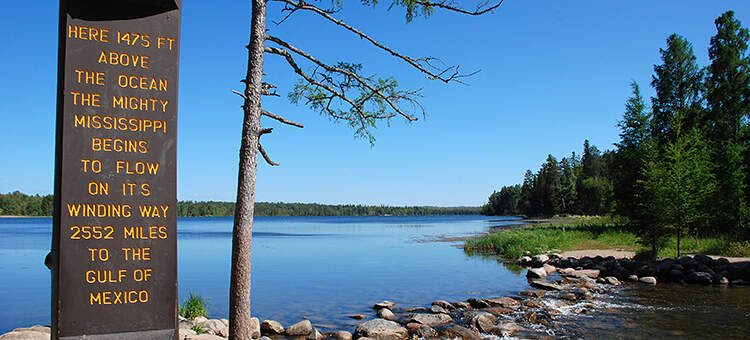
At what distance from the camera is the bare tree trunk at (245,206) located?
7836 mm

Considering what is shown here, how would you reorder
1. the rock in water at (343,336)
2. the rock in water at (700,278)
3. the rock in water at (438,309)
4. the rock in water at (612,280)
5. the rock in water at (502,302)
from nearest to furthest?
the rock in water at (343,336)
the rock in water at (438,309)
the rock in water at (502,302)
the rock in water at (700,278)
the rock in water at (612,280)

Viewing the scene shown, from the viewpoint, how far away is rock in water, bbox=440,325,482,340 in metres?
11.4

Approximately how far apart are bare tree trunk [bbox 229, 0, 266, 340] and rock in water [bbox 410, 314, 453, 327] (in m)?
6.22

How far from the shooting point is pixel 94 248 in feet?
17.0

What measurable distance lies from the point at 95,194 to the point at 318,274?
21968mm

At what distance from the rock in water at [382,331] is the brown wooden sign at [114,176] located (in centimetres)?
674

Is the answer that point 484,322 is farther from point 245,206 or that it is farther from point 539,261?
point 539,261

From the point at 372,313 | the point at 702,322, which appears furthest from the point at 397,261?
the point at 702,322

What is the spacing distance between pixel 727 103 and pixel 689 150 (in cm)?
1881

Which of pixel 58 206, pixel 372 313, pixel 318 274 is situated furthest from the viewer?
pixel 318 274

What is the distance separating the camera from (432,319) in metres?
13.3

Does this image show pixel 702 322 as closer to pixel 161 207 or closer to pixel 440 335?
pixel 440 335

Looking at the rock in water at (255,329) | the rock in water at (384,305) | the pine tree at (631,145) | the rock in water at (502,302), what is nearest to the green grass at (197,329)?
the rock in water at (255,329)

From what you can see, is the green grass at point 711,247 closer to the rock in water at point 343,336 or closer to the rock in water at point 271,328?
the rock in water at point 343,336
